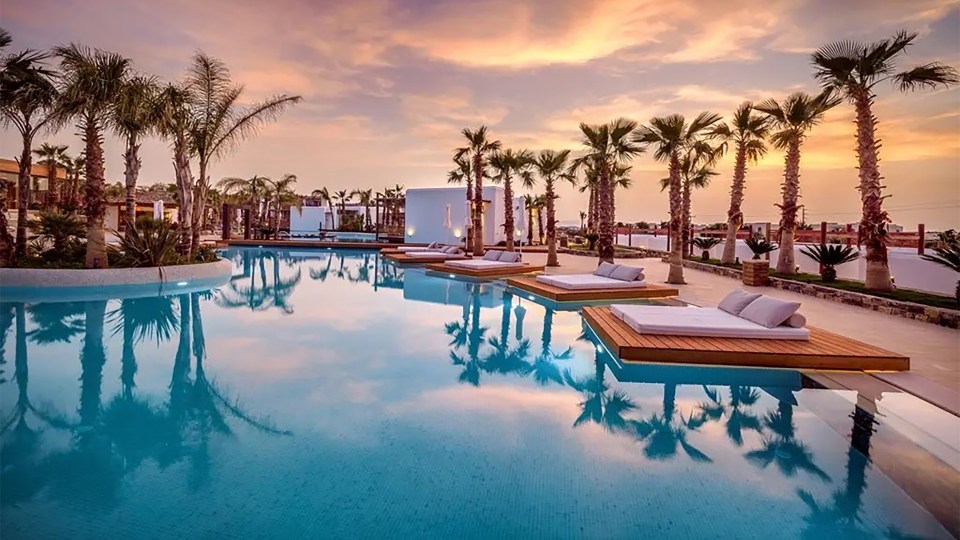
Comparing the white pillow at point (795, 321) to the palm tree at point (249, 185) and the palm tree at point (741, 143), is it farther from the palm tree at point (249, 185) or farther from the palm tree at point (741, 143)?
the palm tree at point (249, 185)

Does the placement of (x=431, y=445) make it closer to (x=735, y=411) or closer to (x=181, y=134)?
(x=735, y=411)

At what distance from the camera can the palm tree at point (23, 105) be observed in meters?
11.3

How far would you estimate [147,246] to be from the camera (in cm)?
1294

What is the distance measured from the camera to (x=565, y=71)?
1928 cm

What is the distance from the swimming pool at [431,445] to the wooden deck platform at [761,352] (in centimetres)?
18

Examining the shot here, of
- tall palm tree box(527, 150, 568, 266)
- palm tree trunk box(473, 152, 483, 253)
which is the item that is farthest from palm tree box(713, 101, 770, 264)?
palm tree trunk box(473, 152, 483, 253)

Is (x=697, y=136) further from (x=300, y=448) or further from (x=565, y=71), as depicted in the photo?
(x=300, y=448)

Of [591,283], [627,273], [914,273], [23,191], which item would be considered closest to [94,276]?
[23,191]

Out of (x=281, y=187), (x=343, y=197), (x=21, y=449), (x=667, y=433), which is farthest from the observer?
(x=343, y=197)

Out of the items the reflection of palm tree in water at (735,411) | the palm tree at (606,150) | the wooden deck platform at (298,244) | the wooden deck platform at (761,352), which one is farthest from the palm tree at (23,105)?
the wooden deck platform at (298,244)

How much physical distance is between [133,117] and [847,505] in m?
15.2

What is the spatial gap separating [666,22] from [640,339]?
991 cm

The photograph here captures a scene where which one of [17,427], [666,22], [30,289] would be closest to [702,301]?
[666,22]

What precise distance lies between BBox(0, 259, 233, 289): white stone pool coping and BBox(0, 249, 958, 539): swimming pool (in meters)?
4.49
